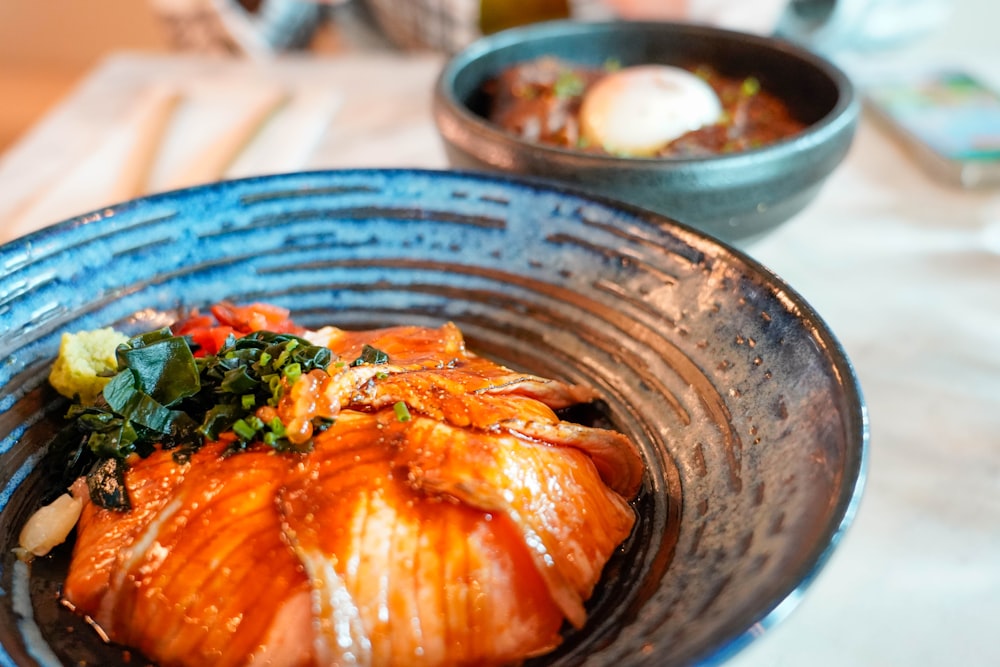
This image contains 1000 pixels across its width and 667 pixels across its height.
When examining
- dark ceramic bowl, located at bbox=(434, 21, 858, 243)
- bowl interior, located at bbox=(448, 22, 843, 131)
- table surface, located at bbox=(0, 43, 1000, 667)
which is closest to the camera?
table surface, located at bbox=(0, 43, 1000, 667)

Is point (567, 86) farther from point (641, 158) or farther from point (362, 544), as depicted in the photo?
point (362, 544)

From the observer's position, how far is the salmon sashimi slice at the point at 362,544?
1109 mm

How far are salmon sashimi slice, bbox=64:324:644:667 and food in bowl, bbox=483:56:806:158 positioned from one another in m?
1.12

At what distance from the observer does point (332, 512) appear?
1.14m

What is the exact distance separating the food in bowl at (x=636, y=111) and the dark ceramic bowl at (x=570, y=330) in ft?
1.77

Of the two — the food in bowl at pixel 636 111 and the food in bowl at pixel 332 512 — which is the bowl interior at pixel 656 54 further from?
the food in bowl at pixel 332 512

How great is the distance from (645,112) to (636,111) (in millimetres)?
26

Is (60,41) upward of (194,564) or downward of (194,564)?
downward

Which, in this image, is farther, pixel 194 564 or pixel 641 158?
pixel 641 158

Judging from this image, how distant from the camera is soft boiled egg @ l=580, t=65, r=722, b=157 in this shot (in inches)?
87.7

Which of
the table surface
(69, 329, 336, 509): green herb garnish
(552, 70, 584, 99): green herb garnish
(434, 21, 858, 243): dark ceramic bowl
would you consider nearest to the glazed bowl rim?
(434, 21, 858, 243): dark ceramic bowl

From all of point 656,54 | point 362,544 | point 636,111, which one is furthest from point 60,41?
point 362,544

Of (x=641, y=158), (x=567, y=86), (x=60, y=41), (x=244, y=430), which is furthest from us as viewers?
(x=60, y=41)

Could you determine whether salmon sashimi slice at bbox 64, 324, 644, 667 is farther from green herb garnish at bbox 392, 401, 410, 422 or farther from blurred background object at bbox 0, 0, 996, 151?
blurred background object at bbox 0, 0, 996, 151
